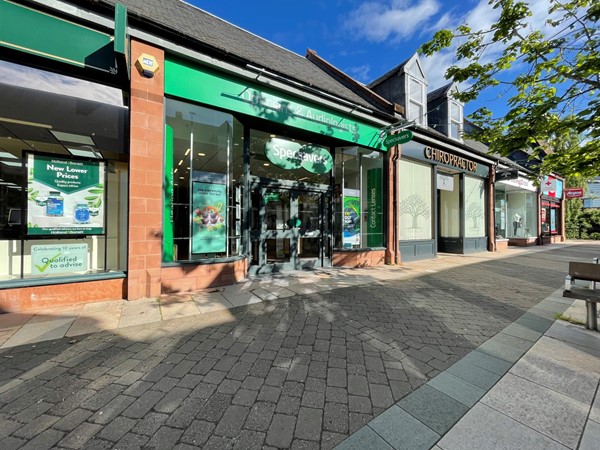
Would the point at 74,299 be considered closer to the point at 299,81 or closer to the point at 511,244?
the point at 299,81

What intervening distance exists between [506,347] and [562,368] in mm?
519

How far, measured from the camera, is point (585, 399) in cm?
229

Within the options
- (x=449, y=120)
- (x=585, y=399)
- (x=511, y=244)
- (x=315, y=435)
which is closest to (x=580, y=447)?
(x=585, y=399)

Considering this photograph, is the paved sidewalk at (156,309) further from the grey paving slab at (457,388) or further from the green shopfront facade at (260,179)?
the grey paving slab at (457,388)

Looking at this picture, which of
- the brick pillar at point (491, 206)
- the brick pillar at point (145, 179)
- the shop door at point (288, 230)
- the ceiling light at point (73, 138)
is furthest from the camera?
the brick pillar at point (491, 206)

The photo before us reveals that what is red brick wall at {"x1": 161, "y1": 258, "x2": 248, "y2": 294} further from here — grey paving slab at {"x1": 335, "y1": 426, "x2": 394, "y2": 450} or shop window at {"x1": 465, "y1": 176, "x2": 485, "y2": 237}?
shop window at {"x1": 465, "y1": 176, "x2": 485, "y2": 237}

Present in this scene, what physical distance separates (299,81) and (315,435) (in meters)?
7.58

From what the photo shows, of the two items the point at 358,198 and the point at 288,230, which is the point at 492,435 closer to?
the point at 288,230

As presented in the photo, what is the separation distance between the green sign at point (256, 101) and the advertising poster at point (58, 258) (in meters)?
3.68

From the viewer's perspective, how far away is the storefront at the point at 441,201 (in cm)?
1041

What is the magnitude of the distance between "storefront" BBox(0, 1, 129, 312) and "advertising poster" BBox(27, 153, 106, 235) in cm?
1

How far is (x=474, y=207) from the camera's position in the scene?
13.9 metres

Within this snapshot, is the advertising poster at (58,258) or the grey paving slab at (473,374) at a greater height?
the advertising poster at (58,258)

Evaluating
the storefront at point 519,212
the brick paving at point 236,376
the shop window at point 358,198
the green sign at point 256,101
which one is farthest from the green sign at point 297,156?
the storefront at point 519,212
